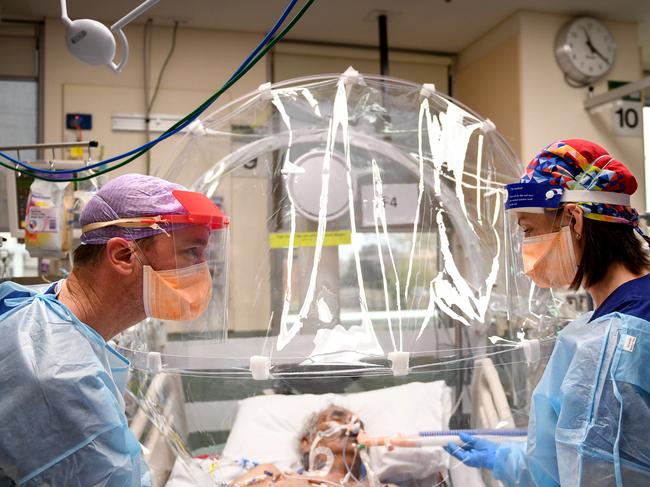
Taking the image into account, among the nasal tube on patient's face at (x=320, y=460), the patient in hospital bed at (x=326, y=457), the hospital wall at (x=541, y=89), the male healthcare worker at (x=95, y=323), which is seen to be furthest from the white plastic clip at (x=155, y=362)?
the hospital wall at (x=541, y=89)

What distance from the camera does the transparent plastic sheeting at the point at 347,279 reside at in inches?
61.0

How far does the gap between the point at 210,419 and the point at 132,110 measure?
81.9 inches

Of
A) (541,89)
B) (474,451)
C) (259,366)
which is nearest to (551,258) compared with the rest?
(474,451)

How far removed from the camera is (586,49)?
3318 mm

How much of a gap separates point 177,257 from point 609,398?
82 cm

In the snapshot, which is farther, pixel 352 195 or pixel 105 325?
pixel 352 195

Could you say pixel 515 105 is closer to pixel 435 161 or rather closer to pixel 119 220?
pixel 435 161

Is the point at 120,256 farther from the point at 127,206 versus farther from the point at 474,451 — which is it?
the point at 474,451

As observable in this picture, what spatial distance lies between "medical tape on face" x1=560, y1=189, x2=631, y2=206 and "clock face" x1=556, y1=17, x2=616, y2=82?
7.72ft

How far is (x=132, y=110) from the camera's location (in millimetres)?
3225

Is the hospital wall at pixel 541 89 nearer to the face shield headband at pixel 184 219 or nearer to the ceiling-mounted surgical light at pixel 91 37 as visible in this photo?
the face shield headband at pixel 184 219

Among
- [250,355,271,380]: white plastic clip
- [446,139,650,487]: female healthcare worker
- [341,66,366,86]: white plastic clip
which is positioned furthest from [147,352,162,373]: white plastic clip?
[341,66,366,86]: white plastic clip

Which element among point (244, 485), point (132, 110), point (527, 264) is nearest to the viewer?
point (527, 264)

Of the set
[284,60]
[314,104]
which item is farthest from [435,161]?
[284,60]
